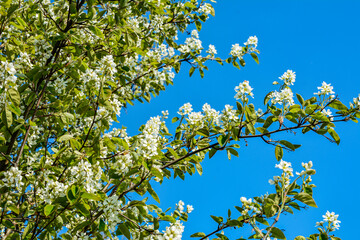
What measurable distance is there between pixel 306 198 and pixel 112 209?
2.03 meters

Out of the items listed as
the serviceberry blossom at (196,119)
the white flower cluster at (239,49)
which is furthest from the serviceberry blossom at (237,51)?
the serviceberry blossom at (196,119)

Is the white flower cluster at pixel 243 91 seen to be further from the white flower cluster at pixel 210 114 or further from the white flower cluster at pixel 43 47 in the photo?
the white flower cluster at pixel 43 47

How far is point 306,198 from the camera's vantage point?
2.99 m

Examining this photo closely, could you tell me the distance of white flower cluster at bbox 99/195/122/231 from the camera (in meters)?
3.44

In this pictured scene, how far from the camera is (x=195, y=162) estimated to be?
4.29 meters

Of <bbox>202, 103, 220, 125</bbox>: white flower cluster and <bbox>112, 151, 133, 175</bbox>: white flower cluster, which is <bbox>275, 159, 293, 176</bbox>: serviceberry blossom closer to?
<bbox>202, 103, 220, 125</bbox>: white flower cluster

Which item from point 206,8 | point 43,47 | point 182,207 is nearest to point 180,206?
point 182,207

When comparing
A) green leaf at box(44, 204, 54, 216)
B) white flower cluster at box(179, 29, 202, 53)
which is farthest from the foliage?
white flower cluster at box(179, 29, 202, 53)

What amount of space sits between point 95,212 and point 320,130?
2729 mm

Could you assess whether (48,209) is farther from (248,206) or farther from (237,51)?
(237,51)

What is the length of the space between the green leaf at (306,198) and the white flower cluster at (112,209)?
6.13ft

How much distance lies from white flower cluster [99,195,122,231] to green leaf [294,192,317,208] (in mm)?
1868

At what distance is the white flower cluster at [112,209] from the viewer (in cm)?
344

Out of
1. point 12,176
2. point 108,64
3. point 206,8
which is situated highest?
point 206,8
